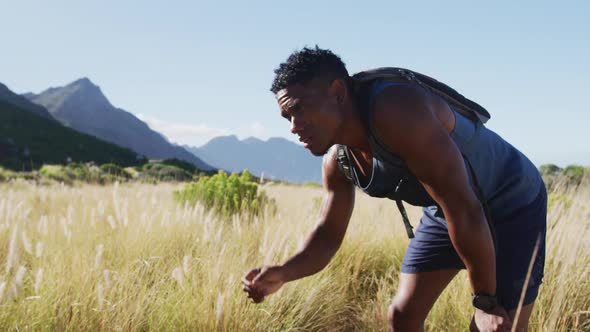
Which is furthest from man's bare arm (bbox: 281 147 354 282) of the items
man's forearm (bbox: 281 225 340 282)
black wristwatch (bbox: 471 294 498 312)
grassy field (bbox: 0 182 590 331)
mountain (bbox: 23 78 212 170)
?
mountain (bbox: 23 78 212 170)

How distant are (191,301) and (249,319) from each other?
0.35 meters

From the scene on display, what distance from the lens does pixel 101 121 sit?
18888 centimetres

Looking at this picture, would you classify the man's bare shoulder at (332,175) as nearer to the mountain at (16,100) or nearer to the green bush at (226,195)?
the green bush at (226,195)

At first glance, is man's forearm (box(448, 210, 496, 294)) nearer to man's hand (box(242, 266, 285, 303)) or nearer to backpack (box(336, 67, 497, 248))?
backpack (box(336, 67, 497, 248))

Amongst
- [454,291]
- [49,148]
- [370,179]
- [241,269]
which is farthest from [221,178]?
[49,148]

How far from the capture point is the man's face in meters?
1.93

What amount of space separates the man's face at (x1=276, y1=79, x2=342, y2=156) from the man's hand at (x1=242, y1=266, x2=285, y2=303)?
0.67 m

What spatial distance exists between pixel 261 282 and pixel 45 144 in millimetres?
54786

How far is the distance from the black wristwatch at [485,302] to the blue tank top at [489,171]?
19.4 inches

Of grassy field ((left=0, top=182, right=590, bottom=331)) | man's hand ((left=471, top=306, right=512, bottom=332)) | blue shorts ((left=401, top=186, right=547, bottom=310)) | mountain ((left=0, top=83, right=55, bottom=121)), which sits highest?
mountain ((left=0, top=83, right=55, bottom=121))

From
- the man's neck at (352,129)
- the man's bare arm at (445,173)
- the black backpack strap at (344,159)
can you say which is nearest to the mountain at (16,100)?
the black backpack strap at (344,159)

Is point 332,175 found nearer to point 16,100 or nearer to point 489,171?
point 489,171

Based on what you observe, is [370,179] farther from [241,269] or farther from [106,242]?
[106,242]

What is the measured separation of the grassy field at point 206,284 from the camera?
2705mm
